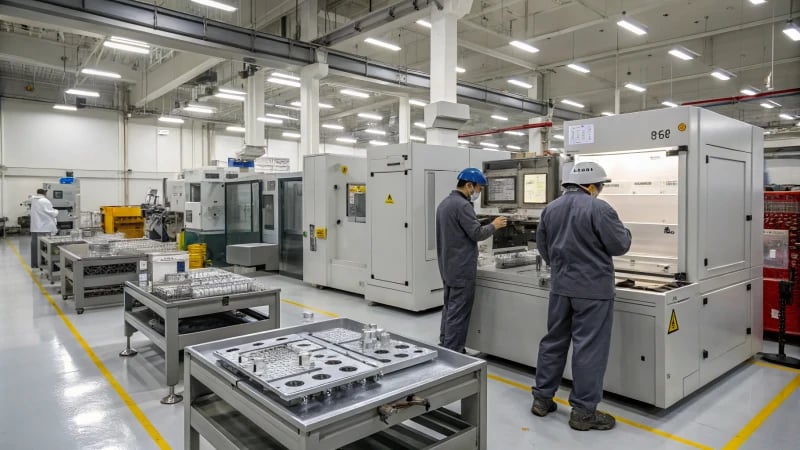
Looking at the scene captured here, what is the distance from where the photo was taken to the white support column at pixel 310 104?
868cm

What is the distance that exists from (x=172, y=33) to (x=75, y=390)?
17.6ft

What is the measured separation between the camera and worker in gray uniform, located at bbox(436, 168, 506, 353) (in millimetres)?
3747

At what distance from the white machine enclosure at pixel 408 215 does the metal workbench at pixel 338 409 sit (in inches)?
135

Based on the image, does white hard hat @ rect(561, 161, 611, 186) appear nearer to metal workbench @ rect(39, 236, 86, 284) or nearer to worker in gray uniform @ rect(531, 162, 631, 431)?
worker in gray uniform @ rect(531, 162, 631, 431)

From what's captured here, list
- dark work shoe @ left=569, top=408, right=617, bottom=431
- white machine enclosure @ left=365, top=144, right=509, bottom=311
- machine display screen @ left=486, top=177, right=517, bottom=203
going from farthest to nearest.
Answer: white machine enclosure @ left=365, top=144, right=509, bottom=311 < machine display screen @ left=486, top=177, right=517, bottom=203 < dark work shoe @ left=569, top=408, right=617, bottom=431

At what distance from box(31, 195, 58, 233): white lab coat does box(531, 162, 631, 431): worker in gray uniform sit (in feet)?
29.5

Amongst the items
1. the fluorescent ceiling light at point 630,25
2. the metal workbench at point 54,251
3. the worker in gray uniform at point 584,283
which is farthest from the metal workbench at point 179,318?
the fluorescent ceiling light at point 630,25

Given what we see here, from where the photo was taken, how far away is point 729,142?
11.5ft

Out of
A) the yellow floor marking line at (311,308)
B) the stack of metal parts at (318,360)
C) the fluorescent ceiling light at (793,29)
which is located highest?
the fluorescent ceiling light at (793,29)

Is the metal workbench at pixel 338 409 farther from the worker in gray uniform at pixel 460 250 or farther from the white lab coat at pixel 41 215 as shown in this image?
the white lab coat at pixel 41 215

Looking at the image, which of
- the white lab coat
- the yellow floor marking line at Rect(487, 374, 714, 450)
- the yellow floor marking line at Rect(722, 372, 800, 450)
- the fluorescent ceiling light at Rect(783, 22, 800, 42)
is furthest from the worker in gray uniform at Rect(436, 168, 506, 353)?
the white lab coat

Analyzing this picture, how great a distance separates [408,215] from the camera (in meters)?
5.54

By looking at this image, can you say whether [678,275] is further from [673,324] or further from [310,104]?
[310,104]

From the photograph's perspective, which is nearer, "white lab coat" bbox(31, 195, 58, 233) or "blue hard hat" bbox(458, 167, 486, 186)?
"blue hard hat" bbox(458, 167, 486, 186)
